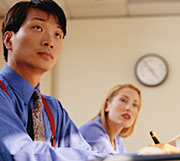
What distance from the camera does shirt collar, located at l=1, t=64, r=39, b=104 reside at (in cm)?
119

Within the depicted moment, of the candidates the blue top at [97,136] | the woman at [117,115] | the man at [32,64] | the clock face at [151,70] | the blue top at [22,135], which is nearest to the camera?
the blue top at [22,135]

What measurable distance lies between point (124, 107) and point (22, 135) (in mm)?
1708

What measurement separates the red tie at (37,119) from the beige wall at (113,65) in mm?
3038

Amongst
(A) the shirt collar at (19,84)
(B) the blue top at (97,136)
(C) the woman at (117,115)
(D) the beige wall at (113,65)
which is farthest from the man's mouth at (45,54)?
(D) the beige wall at (113,65)

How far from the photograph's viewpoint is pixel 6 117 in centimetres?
A: 98

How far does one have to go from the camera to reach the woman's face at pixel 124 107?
8.50ft

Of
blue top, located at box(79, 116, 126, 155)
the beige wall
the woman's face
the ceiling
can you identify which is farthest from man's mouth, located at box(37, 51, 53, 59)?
the beige wall

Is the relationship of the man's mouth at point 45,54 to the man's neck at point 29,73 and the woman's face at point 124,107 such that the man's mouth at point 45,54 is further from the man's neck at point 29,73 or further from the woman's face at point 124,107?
the woman's face at point 124,107

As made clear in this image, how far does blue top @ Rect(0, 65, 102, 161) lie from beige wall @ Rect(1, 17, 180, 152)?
3.03m

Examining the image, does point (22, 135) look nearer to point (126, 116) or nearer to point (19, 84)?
point (19, 84)

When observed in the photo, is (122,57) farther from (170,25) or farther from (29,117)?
(29,117)

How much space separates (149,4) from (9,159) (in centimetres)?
359

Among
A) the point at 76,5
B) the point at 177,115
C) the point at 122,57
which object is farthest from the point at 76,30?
the point at 177,115

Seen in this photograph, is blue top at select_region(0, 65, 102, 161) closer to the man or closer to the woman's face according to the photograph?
the man
